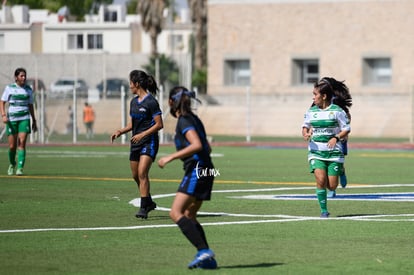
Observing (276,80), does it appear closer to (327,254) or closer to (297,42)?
(297,42)

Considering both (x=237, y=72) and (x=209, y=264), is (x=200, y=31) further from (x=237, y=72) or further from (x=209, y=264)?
(x=209, y=264)

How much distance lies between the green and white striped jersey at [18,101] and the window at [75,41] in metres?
67.8

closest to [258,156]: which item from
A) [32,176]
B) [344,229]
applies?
[32,176]

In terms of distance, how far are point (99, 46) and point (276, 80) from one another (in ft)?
98.8

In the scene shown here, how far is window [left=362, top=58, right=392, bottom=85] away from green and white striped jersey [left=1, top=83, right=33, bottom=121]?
144 feet

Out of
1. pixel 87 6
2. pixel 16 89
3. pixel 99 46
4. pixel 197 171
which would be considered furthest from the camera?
pixel 87 6

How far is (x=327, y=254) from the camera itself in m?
13.1

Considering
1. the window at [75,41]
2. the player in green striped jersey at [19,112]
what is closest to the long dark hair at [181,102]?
the player in green striped jersey at [19,112]

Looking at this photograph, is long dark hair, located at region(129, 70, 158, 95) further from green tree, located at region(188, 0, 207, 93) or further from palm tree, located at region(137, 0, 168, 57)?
palm tree, located at region(137, 0, 168, 57)

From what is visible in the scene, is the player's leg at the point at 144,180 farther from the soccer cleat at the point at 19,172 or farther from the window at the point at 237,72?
the window at the point at 237,72

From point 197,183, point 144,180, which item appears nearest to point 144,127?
point 144,180

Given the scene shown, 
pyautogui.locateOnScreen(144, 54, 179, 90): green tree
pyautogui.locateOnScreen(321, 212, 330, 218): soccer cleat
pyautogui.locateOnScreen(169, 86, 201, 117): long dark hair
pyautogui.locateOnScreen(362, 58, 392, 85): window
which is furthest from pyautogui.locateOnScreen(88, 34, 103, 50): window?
pyautogui.locateOnScreen(169, 86, 201, 117): long dark hair

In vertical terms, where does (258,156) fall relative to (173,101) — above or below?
below

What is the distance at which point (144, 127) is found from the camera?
17.5m
